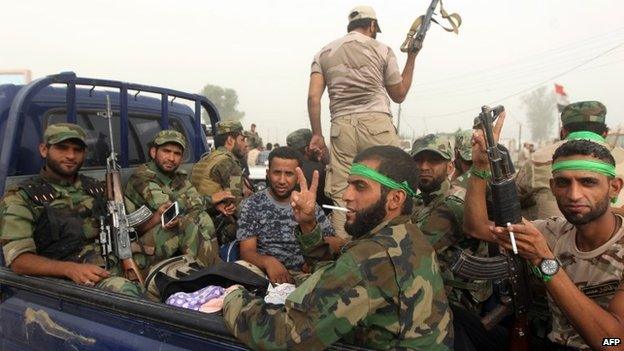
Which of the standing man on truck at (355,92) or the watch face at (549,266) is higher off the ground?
the standing man on truck at (355,92)

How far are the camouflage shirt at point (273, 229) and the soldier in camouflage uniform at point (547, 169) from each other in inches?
46.8

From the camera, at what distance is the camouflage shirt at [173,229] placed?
10.4ft

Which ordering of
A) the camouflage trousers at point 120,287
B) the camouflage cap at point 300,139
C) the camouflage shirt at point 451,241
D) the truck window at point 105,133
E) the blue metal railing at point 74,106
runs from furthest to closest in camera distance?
1. the camouflage cap at point 300,139
2. the truck window at point 105,133
3. the blue metal railing at point 74,106
4. the camouflage shirt at point 451,241
5. the camouflage trousers at point 120,287

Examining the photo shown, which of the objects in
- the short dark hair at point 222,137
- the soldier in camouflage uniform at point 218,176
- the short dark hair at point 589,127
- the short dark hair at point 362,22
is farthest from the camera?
the short dark hair at point 222,137

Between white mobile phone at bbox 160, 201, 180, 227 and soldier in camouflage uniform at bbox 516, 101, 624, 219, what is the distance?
2.09m

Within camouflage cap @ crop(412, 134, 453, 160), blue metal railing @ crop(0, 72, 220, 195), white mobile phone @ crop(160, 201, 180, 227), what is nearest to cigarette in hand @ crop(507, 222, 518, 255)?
camouflage cap @ crop(412, 134, 453, 160)

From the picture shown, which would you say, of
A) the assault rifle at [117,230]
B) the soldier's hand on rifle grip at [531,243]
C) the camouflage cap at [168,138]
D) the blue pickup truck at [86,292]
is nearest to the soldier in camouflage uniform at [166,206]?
the camouflage cap at [168,138]

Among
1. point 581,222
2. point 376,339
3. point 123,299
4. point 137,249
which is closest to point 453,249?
point 581,222

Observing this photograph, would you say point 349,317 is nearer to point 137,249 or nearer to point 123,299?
point 123,299

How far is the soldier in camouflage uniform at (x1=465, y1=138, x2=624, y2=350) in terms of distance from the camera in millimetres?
1568

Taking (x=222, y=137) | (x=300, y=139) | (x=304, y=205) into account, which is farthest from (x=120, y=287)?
(x=300, y=139)

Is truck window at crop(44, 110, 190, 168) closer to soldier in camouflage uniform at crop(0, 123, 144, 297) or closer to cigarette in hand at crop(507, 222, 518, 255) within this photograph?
soldier in camouflage uniform at crop(0, 123, 144, 297)

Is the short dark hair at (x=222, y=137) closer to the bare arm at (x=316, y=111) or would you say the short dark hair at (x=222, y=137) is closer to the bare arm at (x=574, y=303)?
the bare arm at (x=316, y=111)

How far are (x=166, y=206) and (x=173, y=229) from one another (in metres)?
0.16
